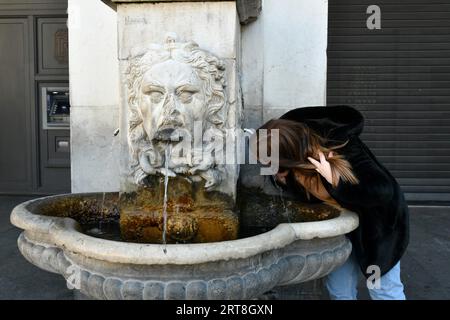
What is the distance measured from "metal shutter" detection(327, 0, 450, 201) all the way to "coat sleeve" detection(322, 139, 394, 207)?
415 centimetres

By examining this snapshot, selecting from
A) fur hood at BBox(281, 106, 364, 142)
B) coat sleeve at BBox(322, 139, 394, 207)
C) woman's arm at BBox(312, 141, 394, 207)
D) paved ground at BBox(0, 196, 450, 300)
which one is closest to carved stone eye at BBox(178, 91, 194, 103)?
fur hood at BBox(281, 106, 364, 142)

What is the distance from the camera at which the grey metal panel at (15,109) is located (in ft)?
20.7

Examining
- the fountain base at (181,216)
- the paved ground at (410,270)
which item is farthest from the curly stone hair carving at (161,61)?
the paved ground at (410,270)

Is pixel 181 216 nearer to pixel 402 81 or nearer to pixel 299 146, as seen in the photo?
pixel 299 146

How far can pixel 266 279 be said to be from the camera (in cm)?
205

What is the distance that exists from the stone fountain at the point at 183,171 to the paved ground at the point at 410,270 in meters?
1.06

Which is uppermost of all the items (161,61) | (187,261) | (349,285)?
(161,61)

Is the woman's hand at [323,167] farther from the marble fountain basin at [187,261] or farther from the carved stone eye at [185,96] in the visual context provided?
the carved stone eye at [185,96]

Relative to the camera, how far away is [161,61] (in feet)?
7.89

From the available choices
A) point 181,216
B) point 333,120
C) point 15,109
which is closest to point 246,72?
point 333,120

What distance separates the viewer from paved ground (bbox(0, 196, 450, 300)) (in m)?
3.45

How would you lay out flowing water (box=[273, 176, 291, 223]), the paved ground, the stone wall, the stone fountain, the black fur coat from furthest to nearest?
the stone wall → the paved ground → flowing water (box=[273, 176, 291, 223]) → the black fur coat → the stone fountain

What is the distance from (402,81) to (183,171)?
482cm

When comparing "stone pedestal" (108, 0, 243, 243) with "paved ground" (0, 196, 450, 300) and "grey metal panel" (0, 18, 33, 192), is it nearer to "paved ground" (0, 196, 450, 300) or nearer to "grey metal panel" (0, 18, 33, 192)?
"paved ground" (0, 196, 450, 300)
